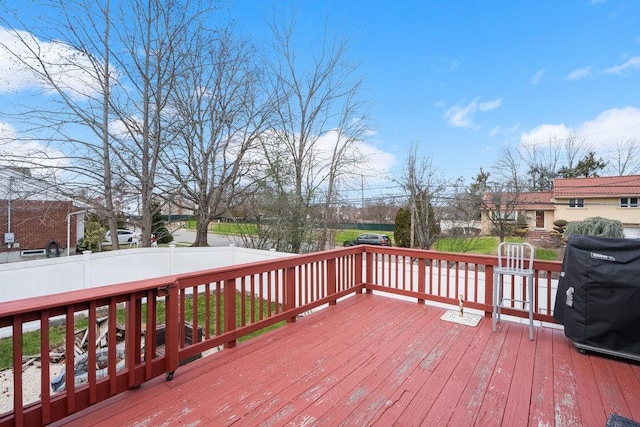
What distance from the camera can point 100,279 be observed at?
6121 millimetres

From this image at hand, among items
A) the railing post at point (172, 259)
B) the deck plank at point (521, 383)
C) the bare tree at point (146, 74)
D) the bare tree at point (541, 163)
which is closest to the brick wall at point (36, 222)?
the bare tree at point (146, 74)

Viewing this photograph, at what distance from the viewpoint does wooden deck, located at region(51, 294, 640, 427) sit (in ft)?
5.61

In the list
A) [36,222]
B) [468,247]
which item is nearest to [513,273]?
[468,247]

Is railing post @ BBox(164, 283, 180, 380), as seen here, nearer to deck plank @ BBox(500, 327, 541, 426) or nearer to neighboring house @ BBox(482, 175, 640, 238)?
deck plank @ BBox(500, 327, 541, 426)

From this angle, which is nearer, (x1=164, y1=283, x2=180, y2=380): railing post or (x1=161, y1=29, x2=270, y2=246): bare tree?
(x1=164, y1=283, x2=180, y2=380): railing post

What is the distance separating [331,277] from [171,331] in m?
2.15

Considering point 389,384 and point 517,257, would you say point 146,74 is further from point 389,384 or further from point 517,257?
point 517,257

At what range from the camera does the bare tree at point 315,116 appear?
9242mm

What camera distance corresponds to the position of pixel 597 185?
16375 millimetres

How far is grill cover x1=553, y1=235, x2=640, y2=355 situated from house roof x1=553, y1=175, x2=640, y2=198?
1779 cm

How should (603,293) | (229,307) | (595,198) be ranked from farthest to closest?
(595,198)
(229,307)
(603,293)

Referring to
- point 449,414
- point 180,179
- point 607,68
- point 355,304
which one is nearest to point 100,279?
point 180,179

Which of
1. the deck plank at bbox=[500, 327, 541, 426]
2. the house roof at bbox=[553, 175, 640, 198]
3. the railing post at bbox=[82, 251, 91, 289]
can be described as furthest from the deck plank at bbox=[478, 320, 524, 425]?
the house roof at bbox=[553, 175, 640, 198]

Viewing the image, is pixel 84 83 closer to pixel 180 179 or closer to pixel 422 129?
pixel 180 179
